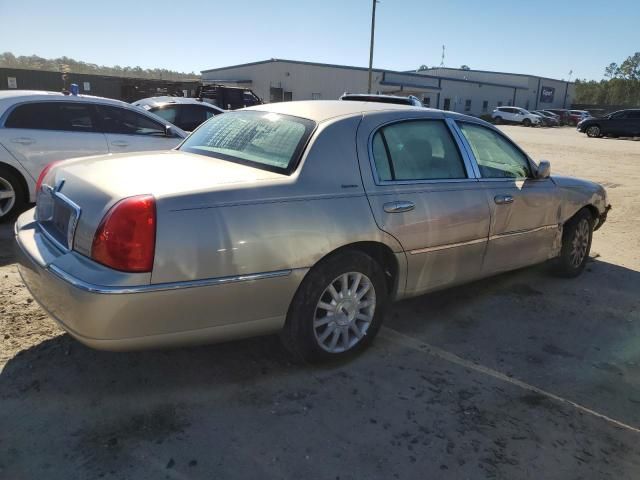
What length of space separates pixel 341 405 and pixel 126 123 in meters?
5.18

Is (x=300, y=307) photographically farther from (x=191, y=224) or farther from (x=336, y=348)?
(x=191, y=224)

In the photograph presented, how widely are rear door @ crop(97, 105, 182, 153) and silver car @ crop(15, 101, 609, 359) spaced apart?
298 centimetres

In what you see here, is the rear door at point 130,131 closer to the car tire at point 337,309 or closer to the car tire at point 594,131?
the car tire at point 337,309

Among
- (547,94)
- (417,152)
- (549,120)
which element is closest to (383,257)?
(417,152)

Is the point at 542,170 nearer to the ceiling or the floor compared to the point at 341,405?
nearer to the ceiling

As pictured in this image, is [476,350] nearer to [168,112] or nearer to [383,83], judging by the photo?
[168,112]

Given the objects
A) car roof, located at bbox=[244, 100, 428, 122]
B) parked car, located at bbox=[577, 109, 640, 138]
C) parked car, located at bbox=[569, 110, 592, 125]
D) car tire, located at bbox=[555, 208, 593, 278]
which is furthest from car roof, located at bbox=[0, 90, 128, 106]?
parked car, located at bbox=[569, 110, 592, 125]

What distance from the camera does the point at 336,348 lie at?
3271mm

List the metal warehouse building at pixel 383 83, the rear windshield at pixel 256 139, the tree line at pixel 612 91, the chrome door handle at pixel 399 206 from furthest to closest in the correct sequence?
1. the tree line at pixel 612 91
2. the metal warehouse building at pixel 383 83
3. the chrome door handle at pixel 399 206
4. the rear windshield at pixel 256 139

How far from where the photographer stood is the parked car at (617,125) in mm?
30172

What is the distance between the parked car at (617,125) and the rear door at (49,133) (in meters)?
31.9

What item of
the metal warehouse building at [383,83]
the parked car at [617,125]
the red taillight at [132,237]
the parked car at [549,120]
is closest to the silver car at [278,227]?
the red taillight at [132,237]

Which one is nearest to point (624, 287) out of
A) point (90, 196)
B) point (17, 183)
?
point (90, 196)

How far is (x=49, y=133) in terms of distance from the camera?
6098 mm
